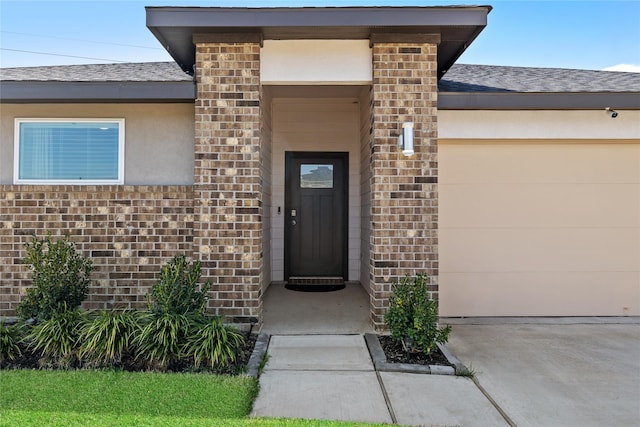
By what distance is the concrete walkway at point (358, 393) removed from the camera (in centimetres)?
284

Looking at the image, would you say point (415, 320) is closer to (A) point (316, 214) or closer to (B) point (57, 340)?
(B) point (57, 340)

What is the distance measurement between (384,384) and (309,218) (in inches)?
170

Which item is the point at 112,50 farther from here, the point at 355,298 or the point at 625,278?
the point at 625,278

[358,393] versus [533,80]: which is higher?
[533,80]

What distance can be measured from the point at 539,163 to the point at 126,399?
558 cm

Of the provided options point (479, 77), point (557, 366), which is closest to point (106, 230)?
point (557, 366)

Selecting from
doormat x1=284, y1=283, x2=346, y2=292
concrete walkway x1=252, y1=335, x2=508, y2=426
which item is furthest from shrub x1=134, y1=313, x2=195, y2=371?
doormat x1=284, y1=283, x2=346, y2=292

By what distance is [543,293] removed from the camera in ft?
18.1

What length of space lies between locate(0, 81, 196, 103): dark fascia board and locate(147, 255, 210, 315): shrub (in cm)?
205

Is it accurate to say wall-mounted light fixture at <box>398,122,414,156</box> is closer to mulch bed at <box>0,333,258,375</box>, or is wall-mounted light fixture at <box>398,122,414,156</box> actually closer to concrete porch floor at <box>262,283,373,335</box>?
concrete porch floor at <box>262,283,373,335</box>

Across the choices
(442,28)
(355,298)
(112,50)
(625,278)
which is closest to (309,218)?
(355,298)

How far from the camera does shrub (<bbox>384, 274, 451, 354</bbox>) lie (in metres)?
3.78

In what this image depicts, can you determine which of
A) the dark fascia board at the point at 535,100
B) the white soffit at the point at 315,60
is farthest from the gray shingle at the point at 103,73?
the dark fascia board at the point at 535,100

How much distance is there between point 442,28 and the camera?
4.44 meters
